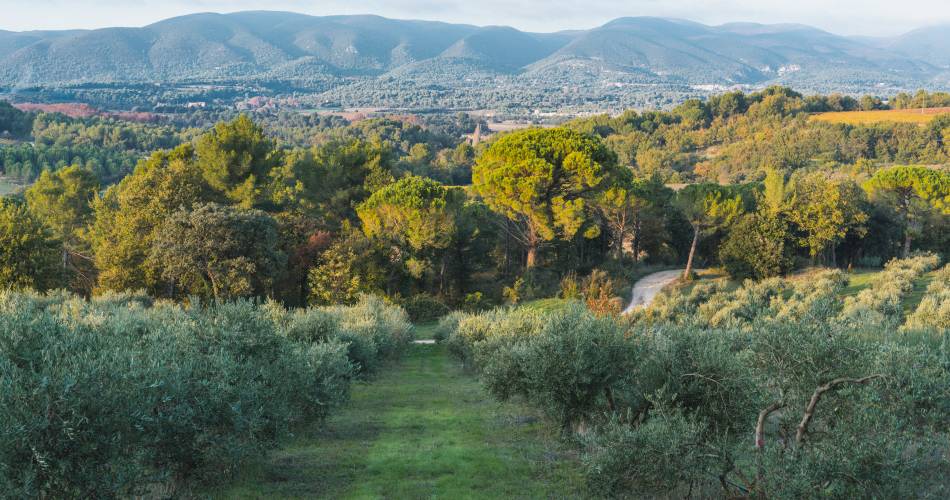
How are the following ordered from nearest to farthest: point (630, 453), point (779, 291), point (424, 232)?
1. point (630, 453)
2. point (779, 291)
3. point (424, 232)

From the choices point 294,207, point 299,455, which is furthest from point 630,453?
point 294,207

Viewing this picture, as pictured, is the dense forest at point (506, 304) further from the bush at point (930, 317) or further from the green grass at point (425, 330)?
the green grass at point (425, 330)

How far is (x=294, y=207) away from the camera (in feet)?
134

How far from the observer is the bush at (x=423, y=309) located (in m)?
34.9

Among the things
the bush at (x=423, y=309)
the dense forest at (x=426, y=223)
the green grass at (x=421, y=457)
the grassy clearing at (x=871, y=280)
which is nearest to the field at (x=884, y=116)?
the dense forest at (x=426, y=223)

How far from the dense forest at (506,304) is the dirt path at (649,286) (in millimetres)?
1018

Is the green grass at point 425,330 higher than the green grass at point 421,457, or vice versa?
the green grass at point 421,457

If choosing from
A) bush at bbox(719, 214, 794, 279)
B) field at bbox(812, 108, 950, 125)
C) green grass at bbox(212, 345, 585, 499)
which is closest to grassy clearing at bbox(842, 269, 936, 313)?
bush at bbox(719, 214, 794, 279)

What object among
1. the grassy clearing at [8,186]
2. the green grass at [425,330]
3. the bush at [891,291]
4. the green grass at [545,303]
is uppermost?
the bush at [891,291]

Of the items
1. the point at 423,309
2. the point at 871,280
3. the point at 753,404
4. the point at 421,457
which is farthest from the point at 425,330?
the point at 753,404

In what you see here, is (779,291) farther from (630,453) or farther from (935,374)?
(630,453)

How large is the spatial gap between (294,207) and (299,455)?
29590mm

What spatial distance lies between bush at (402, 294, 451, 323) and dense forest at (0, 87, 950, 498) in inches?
5.4

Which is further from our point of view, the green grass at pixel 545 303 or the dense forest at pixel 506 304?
the green grass at pixel 545 303
